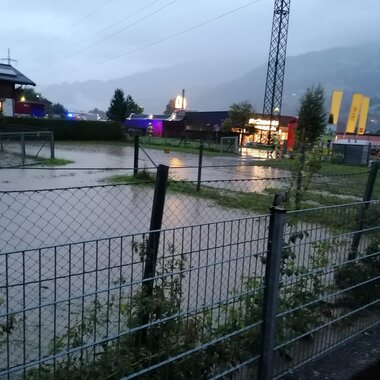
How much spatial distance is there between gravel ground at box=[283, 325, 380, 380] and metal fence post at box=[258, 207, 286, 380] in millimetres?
434

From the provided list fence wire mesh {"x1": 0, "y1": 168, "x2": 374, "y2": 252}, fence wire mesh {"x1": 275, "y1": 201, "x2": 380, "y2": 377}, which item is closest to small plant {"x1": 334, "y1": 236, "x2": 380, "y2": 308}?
fence wire mesh {"x1": 275, "y1": 201, "x2": 380, "y2": 377}

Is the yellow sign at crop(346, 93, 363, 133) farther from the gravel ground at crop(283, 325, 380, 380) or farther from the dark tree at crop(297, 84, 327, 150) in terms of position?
the gravel ground at crop(283, 325, 380, 380)

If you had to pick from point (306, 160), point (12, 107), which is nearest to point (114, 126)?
point (12, 107)

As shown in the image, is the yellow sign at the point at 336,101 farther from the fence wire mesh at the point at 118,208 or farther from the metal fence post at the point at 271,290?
the metal fence post at the point at 271,290

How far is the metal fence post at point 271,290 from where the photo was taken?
2688 millimetres

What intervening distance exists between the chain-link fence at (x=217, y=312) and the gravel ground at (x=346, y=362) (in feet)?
0.25

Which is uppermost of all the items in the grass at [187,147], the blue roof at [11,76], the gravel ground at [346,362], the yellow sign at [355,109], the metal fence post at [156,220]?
the blue roof at [11,76]

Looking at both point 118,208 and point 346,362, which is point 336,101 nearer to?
point 118,208

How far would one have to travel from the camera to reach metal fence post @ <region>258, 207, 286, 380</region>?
2.69 metres

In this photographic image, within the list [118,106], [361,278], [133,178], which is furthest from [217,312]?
[118,106]

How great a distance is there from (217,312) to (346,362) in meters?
1.08

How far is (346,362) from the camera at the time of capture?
11.5ft

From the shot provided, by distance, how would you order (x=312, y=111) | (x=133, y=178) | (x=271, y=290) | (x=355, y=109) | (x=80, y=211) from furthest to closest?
(x=355, y=109)
(x=312, y=111)
(x=133, y=178)
(x=80, y=211)
(x=271, y=290)

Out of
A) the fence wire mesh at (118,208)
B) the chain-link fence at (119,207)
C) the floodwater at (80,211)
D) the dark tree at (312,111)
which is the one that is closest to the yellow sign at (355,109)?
the dark tree at (312,111)
